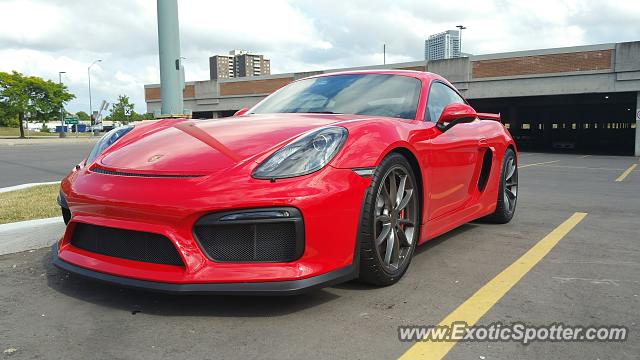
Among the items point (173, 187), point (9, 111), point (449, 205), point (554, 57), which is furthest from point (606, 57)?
point (9, 111)

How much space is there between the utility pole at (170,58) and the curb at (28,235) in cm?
339

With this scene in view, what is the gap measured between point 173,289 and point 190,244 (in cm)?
22

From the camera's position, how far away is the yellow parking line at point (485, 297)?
7.25ft

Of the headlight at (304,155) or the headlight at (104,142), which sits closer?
the headlight at (304,155)

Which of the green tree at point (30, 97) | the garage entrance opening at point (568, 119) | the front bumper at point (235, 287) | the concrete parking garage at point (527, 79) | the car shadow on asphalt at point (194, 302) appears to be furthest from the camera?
the green tree at point (30, 97)

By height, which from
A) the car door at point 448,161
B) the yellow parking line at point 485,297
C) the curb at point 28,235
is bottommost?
the yellow parking line at point 485,297

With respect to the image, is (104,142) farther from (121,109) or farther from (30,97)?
(121,109)

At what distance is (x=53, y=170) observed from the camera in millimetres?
12133

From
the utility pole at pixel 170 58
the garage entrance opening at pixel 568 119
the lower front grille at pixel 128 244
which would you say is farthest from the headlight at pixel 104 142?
the garage entrance opening at pixel 568 119

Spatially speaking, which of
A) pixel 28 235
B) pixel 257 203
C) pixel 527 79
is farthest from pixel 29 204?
pixel 527 79

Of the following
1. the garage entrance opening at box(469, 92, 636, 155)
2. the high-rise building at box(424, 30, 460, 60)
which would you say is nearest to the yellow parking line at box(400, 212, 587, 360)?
the garage entrance opening at box(469, 92, 636, 155)

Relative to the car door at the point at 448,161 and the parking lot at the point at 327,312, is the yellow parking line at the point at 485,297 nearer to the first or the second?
the parking lot at the point at 327,312

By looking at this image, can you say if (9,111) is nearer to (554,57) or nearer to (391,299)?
(554,57)

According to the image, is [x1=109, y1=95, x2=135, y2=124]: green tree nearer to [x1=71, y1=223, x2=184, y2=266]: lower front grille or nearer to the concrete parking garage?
the concrete parking garage
